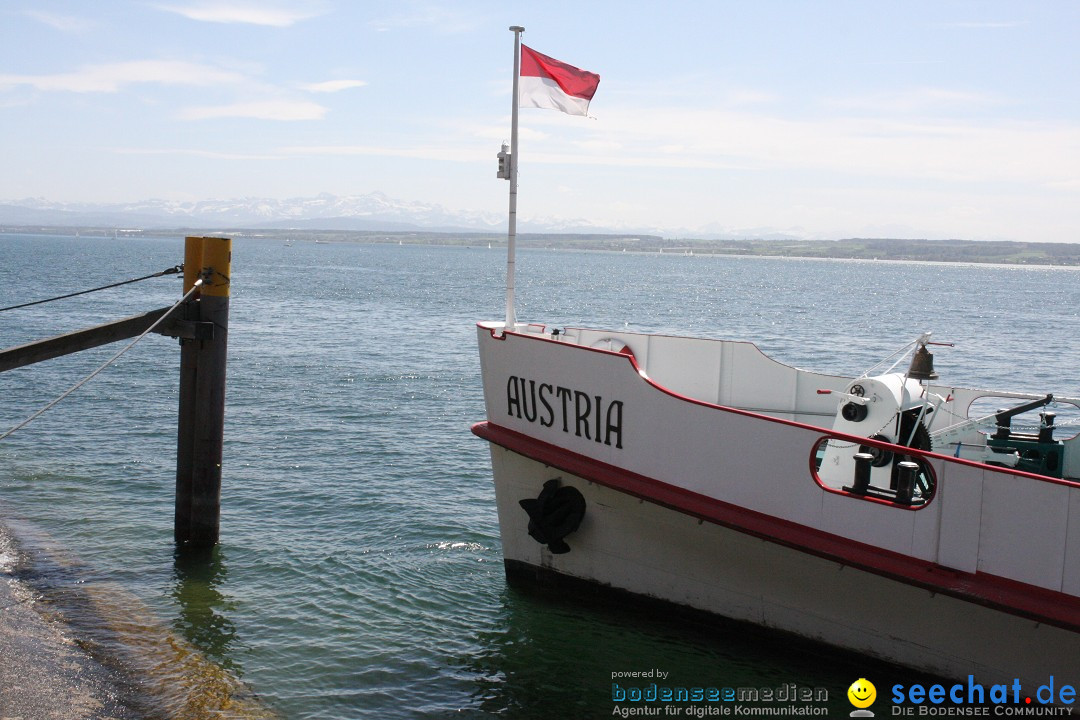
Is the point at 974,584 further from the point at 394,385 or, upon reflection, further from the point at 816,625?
the point at 394,385

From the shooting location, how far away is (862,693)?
24.8ft

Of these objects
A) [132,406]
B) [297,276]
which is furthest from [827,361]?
[297,276]

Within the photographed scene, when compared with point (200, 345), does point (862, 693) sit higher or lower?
lower

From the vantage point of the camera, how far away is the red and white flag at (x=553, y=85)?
9.44 meters

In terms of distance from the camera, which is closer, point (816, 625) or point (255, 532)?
point (816, 625)

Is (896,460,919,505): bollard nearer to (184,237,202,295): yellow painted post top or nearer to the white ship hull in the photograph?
the white ship hull

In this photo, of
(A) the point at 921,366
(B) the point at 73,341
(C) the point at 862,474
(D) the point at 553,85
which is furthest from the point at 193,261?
(A) the point at 921,366

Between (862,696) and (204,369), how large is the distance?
693 centimetres

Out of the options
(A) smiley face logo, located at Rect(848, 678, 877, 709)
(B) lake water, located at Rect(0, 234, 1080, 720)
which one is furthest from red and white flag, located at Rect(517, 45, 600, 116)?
(A) smiley face logo, located at Rect(848, 678, 877, 709)

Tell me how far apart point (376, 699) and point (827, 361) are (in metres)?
28.7

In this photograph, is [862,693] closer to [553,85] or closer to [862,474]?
[862,474]

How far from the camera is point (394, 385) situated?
920 inches

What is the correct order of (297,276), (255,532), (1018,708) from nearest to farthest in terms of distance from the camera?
(1018,708) → (255,532) → (297,276)

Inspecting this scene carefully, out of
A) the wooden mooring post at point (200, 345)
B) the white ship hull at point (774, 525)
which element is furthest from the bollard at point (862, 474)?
the wooden mooring post at point (200, 345)
